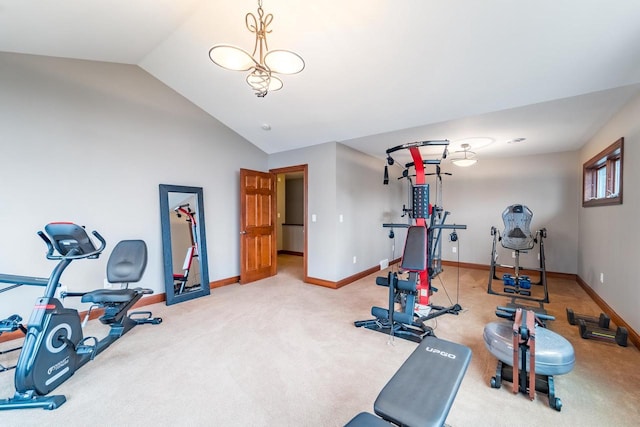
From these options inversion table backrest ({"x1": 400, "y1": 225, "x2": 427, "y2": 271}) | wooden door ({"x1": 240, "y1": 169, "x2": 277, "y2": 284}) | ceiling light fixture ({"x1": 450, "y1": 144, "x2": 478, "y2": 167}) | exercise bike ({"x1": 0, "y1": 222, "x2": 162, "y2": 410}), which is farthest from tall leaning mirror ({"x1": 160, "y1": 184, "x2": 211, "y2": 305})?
ceiling light fixture ({"x1": 450, "y1": 144, "x2": 478, "y2": 167})

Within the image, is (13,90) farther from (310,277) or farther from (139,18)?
(310,277)

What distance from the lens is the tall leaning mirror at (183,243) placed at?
150 inches

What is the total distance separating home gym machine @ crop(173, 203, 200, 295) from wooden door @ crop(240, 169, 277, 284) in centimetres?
76

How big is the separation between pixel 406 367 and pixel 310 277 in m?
3.59

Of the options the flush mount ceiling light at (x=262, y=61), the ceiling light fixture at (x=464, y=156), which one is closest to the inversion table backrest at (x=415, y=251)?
the flush mount ceiling light at (x=262, y=61)

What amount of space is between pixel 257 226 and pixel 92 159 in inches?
98.0

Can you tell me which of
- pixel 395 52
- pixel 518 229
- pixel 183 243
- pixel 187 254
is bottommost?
pixel 187 254

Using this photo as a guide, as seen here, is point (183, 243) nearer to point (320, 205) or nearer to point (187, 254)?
point (187, 254)

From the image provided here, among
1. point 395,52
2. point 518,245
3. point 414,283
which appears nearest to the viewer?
point 395,52

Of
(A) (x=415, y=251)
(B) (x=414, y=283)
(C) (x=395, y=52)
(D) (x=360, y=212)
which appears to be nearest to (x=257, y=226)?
(D) (x=360, y=212)

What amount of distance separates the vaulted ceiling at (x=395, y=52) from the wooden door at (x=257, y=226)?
145 cm

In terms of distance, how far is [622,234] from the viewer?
2.96 metres

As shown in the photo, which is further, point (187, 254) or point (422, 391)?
point (187, 254)

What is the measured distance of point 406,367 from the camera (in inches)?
51.4
